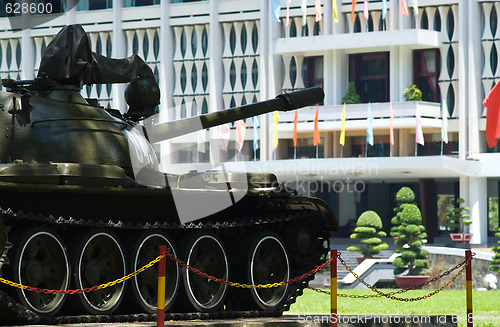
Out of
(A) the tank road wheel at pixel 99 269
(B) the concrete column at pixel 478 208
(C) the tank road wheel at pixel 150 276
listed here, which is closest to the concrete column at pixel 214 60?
(B) the concrete column at pixel 478 208

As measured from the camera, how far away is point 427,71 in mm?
59812

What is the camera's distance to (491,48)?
5794cm

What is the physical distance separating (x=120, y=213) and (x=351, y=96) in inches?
1781

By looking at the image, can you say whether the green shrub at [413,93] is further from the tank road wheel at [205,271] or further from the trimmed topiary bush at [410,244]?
the tank road wheel at [205,271]

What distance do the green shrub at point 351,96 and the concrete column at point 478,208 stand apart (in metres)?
7.55

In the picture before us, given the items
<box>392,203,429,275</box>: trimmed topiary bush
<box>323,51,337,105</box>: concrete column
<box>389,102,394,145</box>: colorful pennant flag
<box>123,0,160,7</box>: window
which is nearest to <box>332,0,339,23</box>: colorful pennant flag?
<box>323,51,337,105</box>: concrete column

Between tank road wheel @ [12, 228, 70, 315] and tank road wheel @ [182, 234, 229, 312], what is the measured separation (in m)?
2.15

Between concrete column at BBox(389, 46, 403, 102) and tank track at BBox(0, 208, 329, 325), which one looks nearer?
tank track at BBox(0, 208, 329, 325)

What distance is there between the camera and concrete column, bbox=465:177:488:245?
57031mm

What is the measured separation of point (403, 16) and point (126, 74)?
44240 millimetres

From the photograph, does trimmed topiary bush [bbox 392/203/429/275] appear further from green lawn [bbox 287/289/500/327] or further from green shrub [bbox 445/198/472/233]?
green lawn [bbox 287/289/500/327]

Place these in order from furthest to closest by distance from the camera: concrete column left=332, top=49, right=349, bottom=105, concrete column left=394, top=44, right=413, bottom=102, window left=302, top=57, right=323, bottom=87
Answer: window left=302, top=57, right=323, bottom=87
concrete column left=332, top=49, right=349, bottom=105
concrete column left=394, top=44, right=413, bottom=102

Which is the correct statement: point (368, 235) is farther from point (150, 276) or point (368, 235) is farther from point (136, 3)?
point (150, 276)

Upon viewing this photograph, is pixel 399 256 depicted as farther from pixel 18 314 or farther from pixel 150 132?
pixel 18 314
